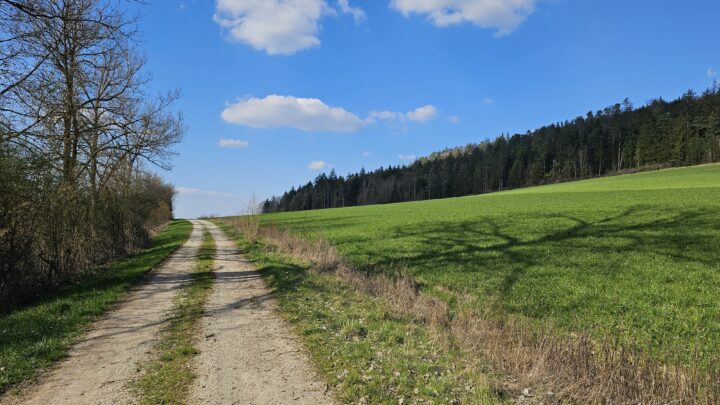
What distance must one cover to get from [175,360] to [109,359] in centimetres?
112

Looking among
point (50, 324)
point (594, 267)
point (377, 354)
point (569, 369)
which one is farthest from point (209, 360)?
point (594, 267)

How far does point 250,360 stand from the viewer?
6.25m

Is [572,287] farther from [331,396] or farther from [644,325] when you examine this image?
[331,396]

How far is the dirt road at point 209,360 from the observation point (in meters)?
5.11

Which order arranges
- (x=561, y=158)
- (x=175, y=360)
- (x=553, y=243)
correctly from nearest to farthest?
(x=175, y=360), (x=553, y=243), (x=561, y=158)

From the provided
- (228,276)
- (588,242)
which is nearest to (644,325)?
(588,242)

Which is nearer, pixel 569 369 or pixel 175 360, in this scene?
pixel 569 369

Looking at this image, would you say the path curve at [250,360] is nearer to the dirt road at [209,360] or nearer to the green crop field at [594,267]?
the dirt road at [209,360]

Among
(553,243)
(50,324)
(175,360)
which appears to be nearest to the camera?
(175,360)

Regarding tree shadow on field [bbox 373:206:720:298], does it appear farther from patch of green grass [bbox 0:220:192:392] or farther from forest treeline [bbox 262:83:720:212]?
forest treeline [bbox 262:83:720:212]

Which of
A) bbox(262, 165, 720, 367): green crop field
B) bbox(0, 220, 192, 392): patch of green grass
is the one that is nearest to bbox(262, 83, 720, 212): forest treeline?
bbox(262, 165, 720, 367): green crop field

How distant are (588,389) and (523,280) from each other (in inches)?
342

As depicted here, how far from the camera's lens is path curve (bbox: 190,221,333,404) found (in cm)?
510

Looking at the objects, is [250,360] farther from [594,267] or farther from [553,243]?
[553,243]
